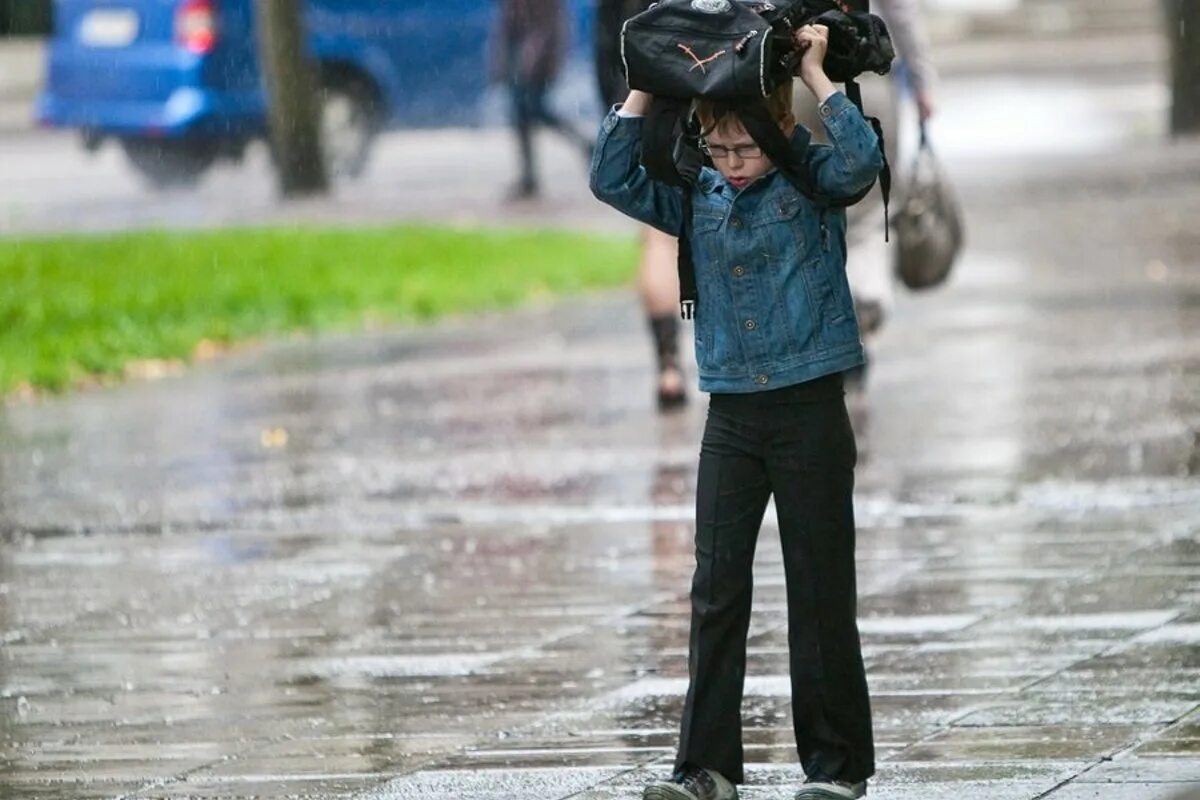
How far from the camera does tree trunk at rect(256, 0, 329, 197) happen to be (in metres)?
22.2

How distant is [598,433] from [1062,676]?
180 inches

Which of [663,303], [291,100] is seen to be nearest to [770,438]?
[663,303]

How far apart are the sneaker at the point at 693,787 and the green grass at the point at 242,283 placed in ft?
26.3

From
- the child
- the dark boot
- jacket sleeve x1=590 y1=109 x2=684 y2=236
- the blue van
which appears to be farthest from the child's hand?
the blue van

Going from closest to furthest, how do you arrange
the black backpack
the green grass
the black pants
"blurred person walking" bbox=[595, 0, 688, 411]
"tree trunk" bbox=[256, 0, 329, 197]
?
the black backpack < the black pants < "blurred person walking" bbox=[595, 0, 688, 411] < the green grass < "tree trunk" bbox=[256, 0, 329, 197]

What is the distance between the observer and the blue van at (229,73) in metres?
24.4

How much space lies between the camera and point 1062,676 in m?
6.62

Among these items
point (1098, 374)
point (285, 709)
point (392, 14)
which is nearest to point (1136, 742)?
point (285, 709)

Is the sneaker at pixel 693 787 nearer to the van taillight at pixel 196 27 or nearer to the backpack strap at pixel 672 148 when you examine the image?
the backpack strap at pixel 672 148

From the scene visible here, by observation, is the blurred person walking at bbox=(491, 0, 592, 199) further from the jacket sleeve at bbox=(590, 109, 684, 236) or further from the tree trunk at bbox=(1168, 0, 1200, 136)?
the jacket sleeve at bbox=(590, 109, 684, 236)

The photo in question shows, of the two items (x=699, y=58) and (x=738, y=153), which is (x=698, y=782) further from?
(x=699, y=58)

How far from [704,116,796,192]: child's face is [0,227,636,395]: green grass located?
317 inches

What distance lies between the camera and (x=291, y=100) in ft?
74.2

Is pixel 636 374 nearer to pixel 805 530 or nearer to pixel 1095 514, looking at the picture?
pixel 1095 514
